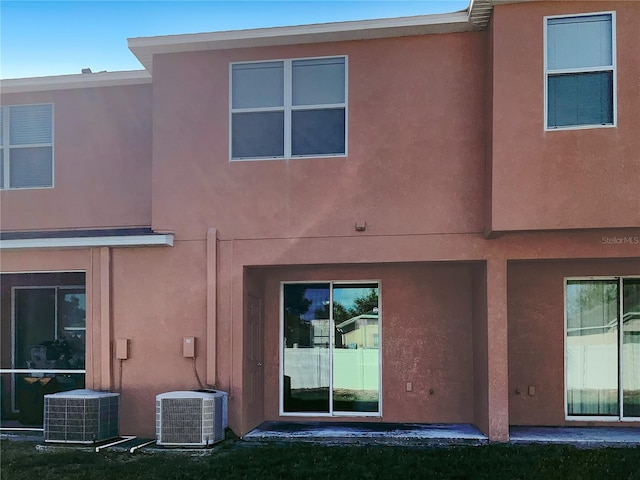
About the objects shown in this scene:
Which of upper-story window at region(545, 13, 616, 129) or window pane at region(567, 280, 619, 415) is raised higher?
upper-story window at region(545, 13, 616, 129)

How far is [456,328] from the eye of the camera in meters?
9.84

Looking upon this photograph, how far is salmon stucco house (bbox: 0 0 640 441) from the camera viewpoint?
7.95m

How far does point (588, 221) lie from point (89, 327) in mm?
7436

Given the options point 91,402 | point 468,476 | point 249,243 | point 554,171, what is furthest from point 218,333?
point 554,171

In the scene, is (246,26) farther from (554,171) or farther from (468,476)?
(468,476)

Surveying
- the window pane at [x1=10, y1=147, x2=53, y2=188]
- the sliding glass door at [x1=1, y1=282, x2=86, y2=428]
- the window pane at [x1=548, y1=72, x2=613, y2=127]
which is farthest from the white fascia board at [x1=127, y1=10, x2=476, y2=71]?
the sliding glass door at [x1=1, y1=282, x2=86, y2=428]

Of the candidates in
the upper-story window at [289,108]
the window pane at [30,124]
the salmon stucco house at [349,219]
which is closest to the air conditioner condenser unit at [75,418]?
the salmon stucco house at [349,219]

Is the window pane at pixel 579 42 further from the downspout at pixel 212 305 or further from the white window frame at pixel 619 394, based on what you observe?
the downspout at pixel 212 305

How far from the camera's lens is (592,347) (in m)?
9.76

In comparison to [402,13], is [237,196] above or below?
below

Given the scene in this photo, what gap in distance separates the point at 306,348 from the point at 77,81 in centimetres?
600

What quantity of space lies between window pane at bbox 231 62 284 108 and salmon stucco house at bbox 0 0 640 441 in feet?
0.11

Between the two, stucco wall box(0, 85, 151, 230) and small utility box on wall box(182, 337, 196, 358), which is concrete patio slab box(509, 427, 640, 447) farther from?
stucco wall box(0, 85, 151, 230)

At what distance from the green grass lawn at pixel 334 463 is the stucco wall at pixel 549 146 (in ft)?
9.58
